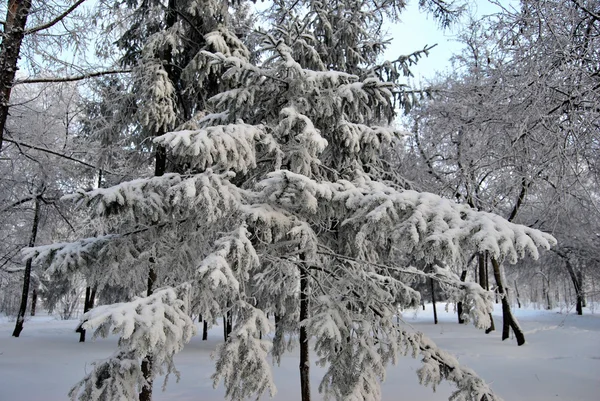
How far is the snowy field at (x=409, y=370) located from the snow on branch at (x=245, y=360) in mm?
2586

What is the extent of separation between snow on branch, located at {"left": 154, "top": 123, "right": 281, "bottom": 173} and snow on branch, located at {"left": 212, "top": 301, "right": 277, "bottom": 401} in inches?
59.5

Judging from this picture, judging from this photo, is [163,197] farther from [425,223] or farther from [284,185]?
[425,223]

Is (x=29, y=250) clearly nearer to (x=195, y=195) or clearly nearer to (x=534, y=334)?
(x=195, y=195)

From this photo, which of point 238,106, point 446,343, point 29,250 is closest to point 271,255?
point 238,106

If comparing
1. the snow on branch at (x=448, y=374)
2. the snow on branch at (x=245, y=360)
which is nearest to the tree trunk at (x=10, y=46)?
the snow on branch at (x=245, y=360)

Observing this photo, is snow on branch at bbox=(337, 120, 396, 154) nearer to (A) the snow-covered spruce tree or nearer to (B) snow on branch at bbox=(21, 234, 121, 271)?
(A) the snow-covered spruce tree

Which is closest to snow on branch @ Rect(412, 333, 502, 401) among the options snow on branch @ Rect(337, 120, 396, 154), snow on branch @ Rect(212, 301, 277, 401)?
snow on branch @ Rect(212, 301, 277, 401)

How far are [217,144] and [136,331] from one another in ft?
5.79

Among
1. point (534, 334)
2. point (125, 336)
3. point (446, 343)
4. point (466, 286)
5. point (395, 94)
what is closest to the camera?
point (125, 336)

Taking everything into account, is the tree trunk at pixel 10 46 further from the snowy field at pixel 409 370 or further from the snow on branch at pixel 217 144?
the snowy field at pixel 409 370

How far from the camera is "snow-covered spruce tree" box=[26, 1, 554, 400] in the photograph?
9.83 ft

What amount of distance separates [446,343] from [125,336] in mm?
Result: 14833

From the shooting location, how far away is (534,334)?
52.8 ft

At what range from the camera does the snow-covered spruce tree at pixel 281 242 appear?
2.99m
